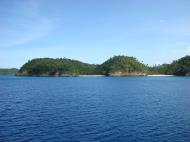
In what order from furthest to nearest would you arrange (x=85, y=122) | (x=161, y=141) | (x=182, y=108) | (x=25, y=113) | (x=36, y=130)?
(x=182, y=108), (x=25, y=113), (x=85, y=122), (x=36, y=130), (x=161, y=141)

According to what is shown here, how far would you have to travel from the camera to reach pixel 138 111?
197 feet

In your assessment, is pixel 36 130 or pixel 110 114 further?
pixel 110 114

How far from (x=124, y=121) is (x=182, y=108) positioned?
20470mm

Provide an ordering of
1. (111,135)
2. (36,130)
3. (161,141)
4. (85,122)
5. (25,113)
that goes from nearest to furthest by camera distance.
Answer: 1. (161,141)
2. (111,135)
3. (36,130)
4. (85,122)
5. (25,113)

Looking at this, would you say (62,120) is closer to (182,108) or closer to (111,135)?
(111,135)

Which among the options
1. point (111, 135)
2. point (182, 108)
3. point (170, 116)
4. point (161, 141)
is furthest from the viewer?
point (182, 108)

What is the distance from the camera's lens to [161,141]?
36812mm

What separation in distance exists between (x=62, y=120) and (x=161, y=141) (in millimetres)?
20038

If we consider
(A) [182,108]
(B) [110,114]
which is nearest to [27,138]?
(B) [110,114]

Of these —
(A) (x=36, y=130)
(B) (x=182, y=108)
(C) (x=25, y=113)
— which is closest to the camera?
(A) (x=36, y=130)

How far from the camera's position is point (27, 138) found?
38.0m

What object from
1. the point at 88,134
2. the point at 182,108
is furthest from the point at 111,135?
the point at 182,108

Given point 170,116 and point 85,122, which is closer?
point 85,122

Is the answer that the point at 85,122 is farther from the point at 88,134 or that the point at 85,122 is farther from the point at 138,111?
the point at 138,111
